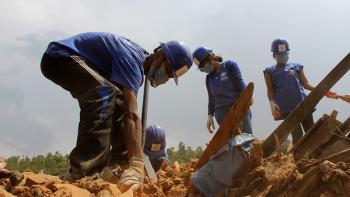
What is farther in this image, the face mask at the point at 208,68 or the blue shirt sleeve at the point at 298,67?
the blue shirt sleeve at the point at 298,67

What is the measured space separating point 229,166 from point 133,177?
0.63m

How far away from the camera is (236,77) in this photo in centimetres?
573

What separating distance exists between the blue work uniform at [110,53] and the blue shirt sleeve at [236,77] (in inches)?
91.8

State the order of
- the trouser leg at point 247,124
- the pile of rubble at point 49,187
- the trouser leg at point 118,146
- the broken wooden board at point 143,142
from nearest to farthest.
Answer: the pile of rubble at point 49,187, the trouser leg at point 118,146, the broken wooden board at point 143,142, the trouser leg at point 247,124

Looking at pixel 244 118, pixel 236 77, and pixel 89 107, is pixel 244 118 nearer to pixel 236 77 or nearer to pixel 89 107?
pixel 236 77

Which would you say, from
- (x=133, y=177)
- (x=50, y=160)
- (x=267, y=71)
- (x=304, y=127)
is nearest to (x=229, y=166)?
(x=133, y=177)

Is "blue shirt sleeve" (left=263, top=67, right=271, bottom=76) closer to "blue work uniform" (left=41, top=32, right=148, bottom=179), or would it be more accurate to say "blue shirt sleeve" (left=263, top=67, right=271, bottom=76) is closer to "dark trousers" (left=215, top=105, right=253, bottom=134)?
"dark trousers" (left=215, top=105, right=253, bottom=134)

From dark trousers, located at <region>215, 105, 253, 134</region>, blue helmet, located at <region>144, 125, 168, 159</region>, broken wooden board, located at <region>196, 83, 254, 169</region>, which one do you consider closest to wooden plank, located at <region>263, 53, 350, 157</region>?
broken wooden board, located at <region>196, 83, 254, 169</region>

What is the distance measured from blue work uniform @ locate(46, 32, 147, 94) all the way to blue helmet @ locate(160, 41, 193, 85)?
0.65ft

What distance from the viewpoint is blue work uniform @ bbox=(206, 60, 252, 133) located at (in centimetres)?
571

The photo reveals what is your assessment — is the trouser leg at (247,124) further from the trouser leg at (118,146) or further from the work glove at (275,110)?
the trouser leg at (118,146)

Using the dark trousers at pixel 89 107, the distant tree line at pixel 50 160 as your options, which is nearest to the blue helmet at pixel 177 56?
the dark trousers at pixel 89 107

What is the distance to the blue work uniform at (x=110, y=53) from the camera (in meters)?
3.35

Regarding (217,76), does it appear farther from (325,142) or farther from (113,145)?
(325,142)
